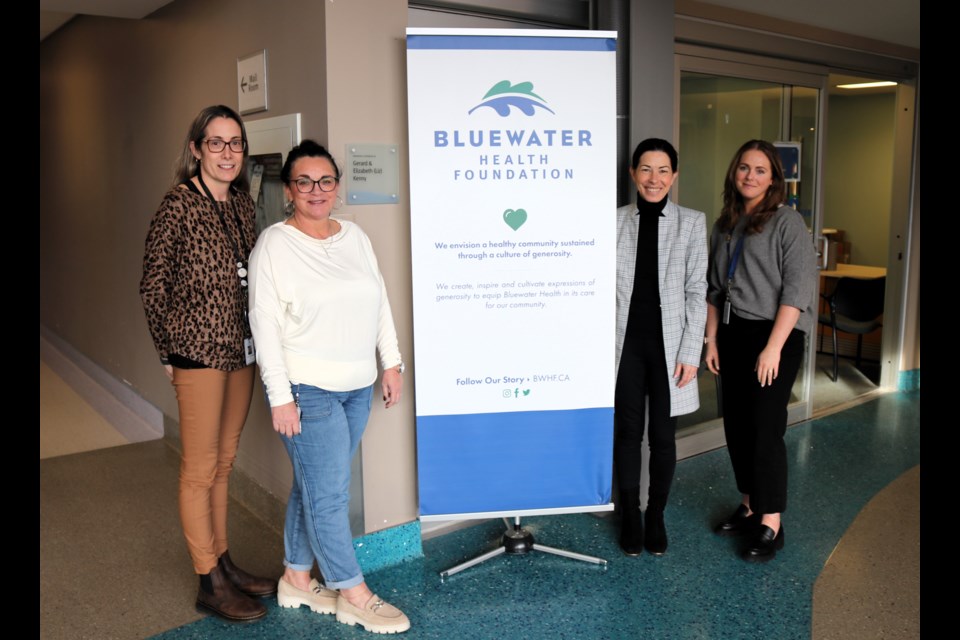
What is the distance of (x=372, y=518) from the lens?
3311mm

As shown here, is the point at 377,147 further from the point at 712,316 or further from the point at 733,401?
the point at 733,401

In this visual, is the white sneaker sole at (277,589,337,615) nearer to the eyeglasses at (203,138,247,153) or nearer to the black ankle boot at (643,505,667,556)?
the black ankle boot at (643,505,667,556)

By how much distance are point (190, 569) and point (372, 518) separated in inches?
32.4

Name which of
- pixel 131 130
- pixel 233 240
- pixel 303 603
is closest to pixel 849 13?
pixel 233 240

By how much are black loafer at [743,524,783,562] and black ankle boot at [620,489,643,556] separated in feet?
1.49

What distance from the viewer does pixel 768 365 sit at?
325 cm

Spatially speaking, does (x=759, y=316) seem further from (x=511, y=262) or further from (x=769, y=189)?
(x=511, y=262)

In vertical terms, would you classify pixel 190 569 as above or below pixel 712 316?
below

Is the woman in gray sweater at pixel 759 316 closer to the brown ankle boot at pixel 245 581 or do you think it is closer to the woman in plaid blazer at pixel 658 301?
the woman in plaid blazer at pixel 658 301

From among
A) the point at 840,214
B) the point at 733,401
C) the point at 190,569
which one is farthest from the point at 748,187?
the point at 840,214

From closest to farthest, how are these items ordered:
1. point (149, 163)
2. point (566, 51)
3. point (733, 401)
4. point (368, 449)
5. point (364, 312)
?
point (364, 312) → point (566, 51) → point (368, 449) → point (733, 401) → point (149, 163)

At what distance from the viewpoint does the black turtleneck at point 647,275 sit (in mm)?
3256

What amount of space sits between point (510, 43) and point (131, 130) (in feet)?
10.6
